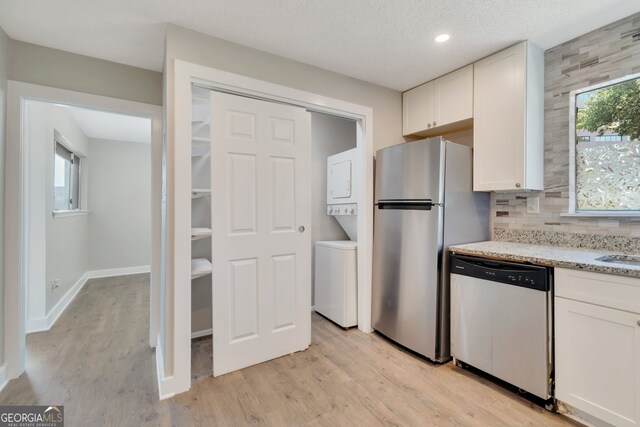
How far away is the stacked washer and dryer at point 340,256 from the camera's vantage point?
2.80 meters

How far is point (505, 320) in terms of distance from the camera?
1784 mm

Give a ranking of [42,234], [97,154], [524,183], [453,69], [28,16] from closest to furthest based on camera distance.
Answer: [28,16]
[524,183]
[453,69]
[42,234]
[97,154]

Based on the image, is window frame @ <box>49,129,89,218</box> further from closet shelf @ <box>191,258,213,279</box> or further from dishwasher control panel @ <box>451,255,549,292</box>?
dishwasher control panel @ <box>451,255,549,292</box>

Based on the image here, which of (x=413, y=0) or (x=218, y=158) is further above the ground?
(x=413, y=0)

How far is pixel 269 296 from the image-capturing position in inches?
87.5

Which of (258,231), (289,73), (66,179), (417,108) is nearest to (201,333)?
(258,231)

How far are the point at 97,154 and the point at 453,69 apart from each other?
18.5 ft

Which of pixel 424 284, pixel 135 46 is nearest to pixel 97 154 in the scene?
pixel 135 46

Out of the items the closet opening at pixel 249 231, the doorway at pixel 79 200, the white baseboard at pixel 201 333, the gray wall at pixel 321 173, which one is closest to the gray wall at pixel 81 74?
the doorway at pixel 79 200

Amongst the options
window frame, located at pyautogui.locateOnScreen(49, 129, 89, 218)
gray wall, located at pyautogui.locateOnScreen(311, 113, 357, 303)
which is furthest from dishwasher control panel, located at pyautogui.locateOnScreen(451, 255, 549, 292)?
window frame, located at pyautogui.locateOnScreen(49, 129, 89, 218)

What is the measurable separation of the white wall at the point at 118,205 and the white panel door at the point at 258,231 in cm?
428

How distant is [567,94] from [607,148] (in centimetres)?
46

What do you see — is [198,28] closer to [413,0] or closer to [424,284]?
[413,0]

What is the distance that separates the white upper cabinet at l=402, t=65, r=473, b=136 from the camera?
237cm
